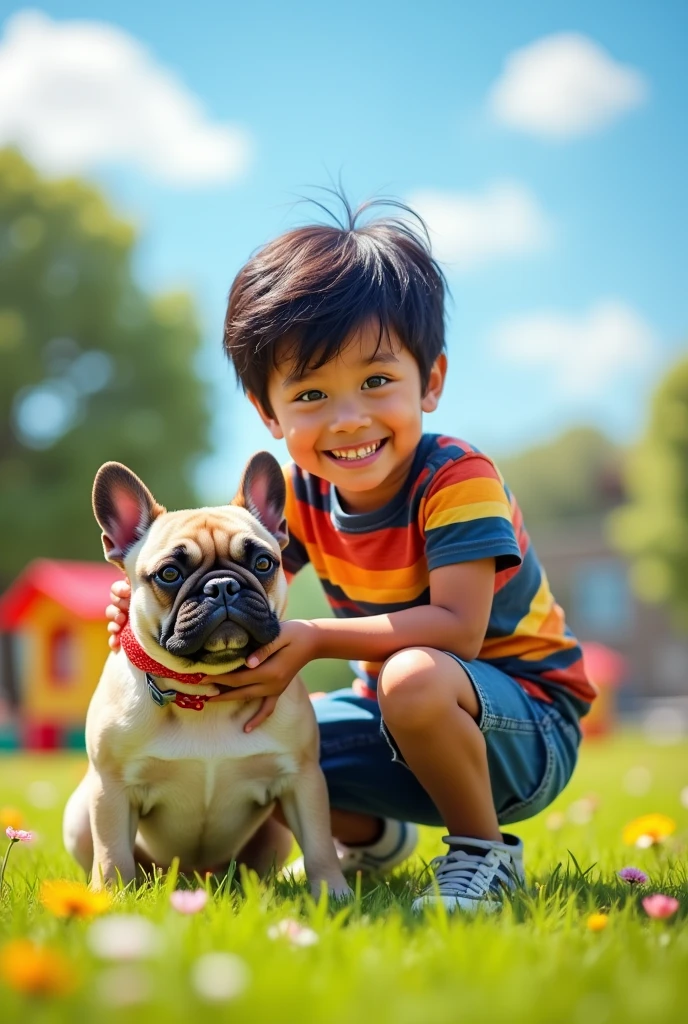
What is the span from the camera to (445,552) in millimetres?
2645

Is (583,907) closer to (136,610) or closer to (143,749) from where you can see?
(143,749)

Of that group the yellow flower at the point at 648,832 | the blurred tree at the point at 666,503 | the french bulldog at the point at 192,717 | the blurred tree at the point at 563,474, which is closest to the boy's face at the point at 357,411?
the french bulldog at the point at 192,717

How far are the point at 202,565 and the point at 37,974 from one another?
1.39 meters

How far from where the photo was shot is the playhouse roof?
11266 mm

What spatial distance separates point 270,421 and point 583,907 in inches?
63.0

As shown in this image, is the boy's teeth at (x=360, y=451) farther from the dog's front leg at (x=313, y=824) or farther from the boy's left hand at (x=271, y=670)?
the dog's front leg at (x=313, y=824)

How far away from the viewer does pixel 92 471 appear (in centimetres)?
1791

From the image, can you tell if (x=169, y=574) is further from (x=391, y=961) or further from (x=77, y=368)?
(x=77, y=368)

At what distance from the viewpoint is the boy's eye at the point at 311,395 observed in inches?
110

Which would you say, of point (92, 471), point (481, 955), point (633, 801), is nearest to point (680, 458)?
point (92, 471)

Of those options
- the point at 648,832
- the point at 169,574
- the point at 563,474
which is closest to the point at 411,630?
the point at 169,574

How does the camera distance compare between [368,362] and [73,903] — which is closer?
[73,903]

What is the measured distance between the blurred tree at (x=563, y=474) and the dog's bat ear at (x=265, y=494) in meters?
38.4

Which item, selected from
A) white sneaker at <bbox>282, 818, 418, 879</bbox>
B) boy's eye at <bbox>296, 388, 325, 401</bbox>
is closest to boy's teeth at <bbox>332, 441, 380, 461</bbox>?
boy's eye at <bbox>296, 388, 325, 401</bbox>
